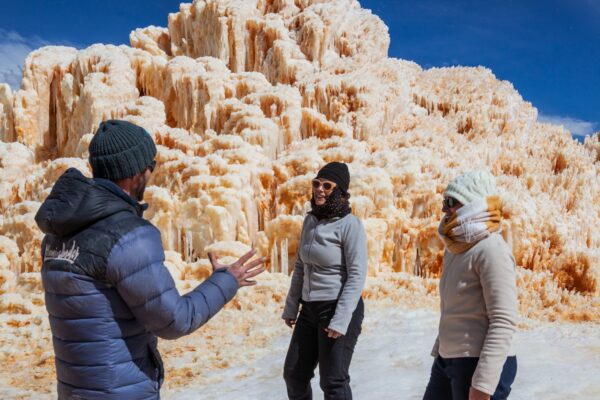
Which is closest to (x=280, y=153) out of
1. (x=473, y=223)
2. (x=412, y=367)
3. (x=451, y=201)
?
(x=412, y=367)

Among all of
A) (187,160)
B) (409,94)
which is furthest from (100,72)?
(409,94)

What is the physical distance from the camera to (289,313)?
3955 mm

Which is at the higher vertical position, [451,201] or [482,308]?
[451,201]

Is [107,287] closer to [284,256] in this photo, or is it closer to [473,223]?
[473,223]

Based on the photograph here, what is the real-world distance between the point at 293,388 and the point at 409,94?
12.6 m

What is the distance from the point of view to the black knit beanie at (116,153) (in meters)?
2.16

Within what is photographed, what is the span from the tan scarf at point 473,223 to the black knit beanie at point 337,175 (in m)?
1.28

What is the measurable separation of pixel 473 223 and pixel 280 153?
32.7ft

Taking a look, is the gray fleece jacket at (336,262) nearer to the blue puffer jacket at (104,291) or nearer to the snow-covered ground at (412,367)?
the blue puffer jacket at (104,291)

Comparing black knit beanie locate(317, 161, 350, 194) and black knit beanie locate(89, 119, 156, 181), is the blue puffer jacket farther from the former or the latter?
black knit beanie locate(317, 161, 350, 194)

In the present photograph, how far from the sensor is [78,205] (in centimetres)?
200

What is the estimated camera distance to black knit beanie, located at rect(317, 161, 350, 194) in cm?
380

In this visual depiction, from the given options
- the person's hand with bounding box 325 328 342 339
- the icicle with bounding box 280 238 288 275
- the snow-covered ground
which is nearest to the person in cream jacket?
the person's hand with bounding box 325 328 342 339

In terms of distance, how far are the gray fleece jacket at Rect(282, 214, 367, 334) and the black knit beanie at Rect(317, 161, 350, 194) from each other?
0.24m
